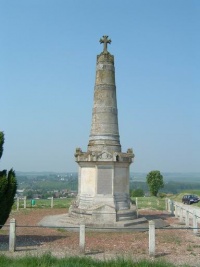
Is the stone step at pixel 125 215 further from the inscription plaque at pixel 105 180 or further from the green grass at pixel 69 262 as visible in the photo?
the green grass at pixel 69 262

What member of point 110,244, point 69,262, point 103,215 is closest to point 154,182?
point 103,215

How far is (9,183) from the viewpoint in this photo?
37.5 ft

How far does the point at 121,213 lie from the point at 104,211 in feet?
2.94

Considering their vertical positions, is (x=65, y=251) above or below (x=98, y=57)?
below

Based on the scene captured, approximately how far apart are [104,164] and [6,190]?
20.5 ft

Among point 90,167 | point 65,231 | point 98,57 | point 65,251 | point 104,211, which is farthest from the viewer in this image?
point 98,57

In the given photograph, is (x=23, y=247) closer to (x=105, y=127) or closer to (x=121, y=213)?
(x=121, y=213)

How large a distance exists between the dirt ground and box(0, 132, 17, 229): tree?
2.48 feet

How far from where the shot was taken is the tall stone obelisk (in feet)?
53.6

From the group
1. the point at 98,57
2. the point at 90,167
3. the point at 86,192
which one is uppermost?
the point at 98,57

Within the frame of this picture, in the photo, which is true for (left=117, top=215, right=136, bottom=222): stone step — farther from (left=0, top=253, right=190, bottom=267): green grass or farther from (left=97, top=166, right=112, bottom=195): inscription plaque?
(left=0, top=253, right=190, bottom=267): green grass

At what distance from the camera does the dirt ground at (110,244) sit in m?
10.3

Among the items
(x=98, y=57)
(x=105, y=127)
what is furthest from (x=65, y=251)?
(x=98, y=57)

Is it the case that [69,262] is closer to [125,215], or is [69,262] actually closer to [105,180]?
[125,215]
